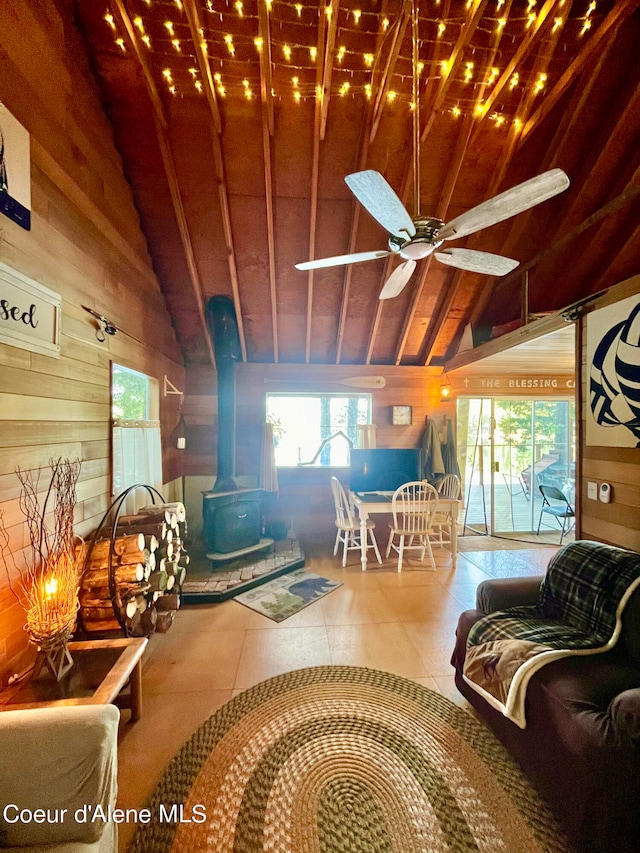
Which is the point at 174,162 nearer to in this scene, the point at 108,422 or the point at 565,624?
the point at 108,422

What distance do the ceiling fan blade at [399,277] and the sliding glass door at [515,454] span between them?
3125mm

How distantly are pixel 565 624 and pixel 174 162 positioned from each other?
177 inches

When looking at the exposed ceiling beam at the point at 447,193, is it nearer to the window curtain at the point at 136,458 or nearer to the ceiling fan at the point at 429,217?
the ceiling fan at the point at 429,217

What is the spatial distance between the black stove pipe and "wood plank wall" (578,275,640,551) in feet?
11.2

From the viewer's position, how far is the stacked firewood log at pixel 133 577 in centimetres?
208

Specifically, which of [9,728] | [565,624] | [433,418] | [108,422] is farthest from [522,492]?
[9,728]

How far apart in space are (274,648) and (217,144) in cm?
401

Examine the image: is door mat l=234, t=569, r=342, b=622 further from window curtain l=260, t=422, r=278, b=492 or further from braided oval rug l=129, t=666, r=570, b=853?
window curtain l=260, t=422, r=278, b=492

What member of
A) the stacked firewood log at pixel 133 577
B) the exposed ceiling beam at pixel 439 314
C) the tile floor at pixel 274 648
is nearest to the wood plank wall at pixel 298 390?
the exposed ceiling beam at pixel 439 314

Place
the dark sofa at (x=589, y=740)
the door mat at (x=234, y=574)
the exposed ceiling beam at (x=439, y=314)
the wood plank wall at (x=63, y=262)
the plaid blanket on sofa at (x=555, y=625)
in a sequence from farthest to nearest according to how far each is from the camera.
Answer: the exposed ceiling beam at (x=439, y=314) → the door mat at (x=234, y=574) → the wood plank wall at (x=63, y=262) → the plaid blanket on sofa at (x=555, y=625) → the dark sofa at (x=589, y=740)

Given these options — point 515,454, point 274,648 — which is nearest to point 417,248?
point 274,648

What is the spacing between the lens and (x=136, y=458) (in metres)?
3.21

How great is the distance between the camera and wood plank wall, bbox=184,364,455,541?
4.95m

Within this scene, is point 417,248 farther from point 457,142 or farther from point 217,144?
point 217,144
